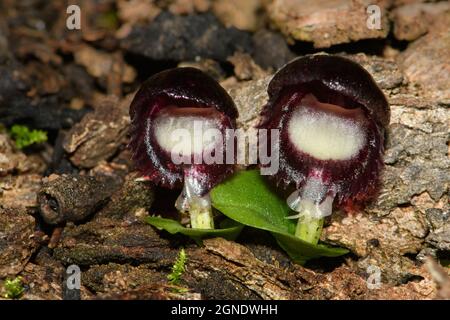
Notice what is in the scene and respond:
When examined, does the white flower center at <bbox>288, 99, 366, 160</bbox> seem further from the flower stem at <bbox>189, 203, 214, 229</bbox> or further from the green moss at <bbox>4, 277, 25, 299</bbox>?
the green moss at <bbox>4, 277, 25, 299</bbox>

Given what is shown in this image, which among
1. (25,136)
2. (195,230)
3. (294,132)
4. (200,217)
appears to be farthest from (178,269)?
(25,136)

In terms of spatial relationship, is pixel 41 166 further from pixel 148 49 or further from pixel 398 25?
pixel 398 25

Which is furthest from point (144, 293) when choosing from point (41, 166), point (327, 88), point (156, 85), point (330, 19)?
point (330, 19)

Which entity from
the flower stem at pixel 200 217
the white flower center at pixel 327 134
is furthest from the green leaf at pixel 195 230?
the white flower center at pixel 327 134

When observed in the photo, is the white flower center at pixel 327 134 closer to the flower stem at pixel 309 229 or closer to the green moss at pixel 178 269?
the flower stem at pixel 309 229

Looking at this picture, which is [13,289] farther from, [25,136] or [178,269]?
[25,136]

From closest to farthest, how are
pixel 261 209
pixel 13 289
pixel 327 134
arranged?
pixel 13 289
pixel 327 134
pixel 261 209

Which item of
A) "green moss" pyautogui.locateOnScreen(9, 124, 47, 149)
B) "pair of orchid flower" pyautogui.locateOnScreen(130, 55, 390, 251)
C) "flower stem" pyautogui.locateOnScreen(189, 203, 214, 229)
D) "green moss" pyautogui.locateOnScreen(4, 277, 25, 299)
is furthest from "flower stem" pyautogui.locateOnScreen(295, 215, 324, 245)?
"green moss" pyautogui.locateOnScreen(9, 124, 47, 149)
